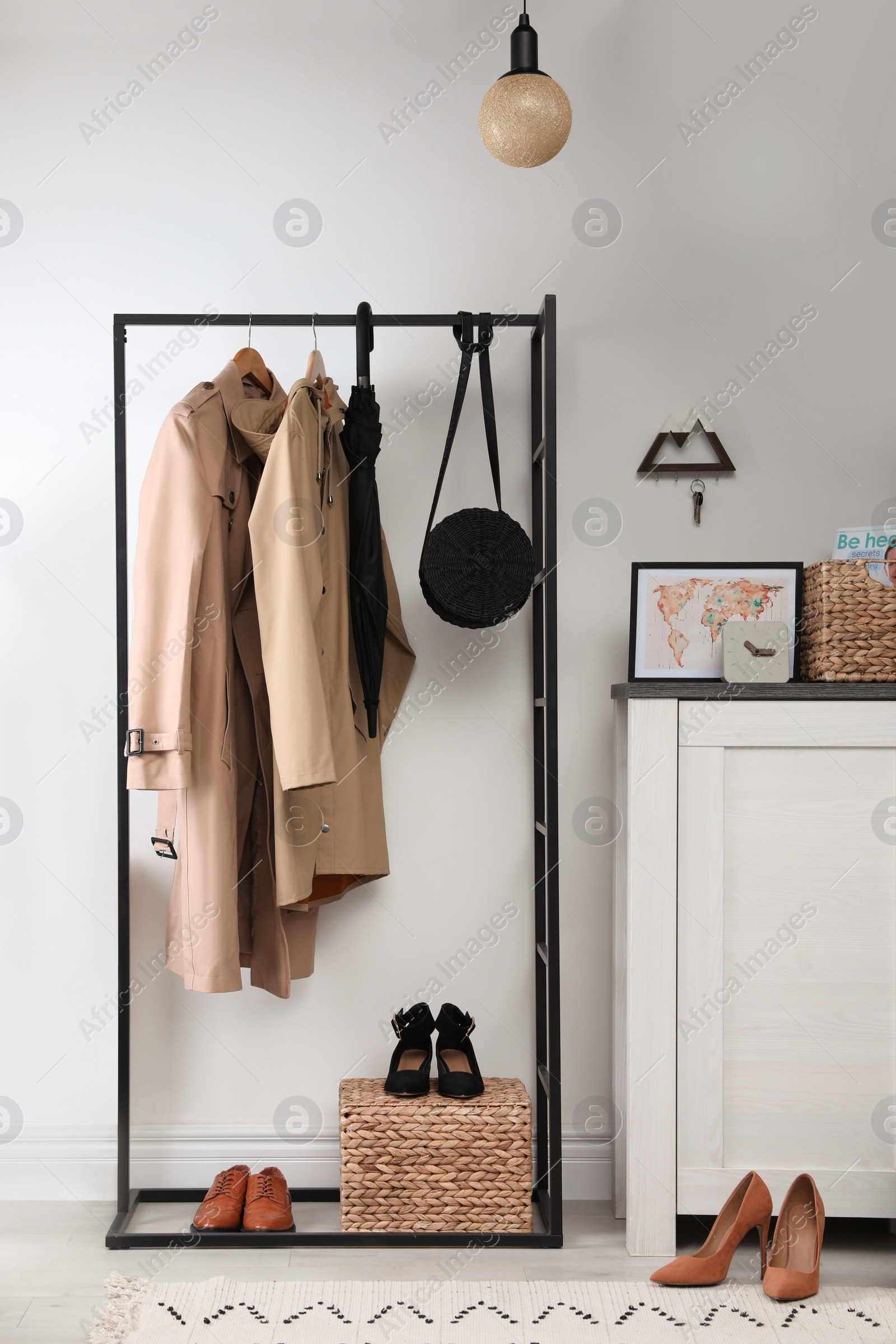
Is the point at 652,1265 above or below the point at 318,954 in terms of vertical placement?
below

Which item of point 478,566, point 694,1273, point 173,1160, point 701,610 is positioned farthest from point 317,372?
point 694,1273

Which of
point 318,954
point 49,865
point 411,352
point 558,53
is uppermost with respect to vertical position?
point 558,53

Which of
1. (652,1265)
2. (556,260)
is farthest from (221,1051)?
(556,260)

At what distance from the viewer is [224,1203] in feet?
6.48

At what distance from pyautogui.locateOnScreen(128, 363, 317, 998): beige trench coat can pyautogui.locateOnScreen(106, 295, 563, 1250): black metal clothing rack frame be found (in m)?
0.16

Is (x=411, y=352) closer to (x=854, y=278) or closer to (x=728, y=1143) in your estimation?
(x=854, y=278)

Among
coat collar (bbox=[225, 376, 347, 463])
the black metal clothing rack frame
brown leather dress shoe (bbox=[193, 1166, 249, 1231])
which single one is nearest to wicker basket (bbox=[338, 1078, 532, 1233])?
the black metal clothing rack frame

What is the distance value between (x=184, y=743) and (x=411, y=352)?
1128mm

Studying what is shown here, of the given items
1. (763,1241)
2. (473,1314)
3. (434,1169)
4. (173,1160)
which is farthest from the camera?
A: (173,1160)

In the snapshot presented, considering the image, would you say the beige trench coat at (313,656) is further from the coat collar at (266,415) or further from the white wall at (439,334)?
the white wall at (439,334)

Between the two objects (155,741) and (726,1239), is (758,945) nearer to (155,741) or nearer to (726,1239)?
(726,1239)

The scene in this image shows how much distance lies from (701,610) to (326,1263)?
1.58 meters

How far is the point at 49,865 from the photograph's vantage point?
2244mm

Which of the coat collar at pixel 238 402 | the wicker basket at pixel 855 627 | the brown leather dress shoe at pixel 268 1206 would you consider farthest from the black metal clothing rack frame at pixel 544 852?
the wicker basket at pixel 855 627
